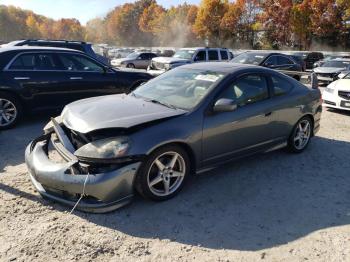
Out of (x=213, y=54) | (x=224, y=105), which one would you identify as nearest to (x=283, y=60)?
(x=213, y=54)

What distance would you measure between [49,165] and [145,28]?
3477 inches

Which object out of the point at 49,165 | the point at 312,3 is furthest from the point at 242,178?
the point at 312,3

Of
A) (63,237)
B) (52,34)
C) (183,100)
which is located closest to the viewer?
(63,237)

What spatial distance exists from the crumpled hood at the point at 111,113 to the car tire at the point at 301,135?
91.4 inches

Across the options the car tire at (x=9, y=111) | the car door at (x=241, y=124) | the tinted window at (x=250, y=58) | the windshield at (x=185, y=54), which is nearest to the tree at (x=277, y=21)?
the windshield at (x=185, y=54)

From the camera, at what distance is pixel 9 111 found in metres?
7.03

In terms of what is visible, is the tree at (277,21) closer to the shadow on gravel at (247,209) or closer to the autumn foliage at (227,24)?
the autumn foliage at (227,24)

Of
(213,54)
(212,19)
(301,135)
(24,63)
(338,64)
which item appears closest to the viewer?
(301,135)

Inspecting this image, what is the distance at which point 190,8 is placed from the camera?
76.0 meters

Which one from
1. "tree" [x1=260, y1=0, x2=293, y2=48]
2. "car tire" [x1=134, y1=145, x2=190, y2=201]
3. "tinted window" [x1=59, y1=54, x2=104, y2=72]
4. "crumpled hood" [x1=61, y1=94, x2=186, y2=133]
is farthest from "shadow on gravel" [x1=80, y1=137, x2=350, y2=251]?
"tree" [x1=260, y1=0, x2=293, y2=48]

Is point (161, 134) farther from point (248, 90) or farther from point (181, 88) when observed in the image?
point (248, 90)

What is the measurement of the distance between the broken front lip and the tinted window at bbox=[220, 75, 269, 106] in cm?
168

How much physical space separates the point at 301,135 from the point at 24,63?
528 cm

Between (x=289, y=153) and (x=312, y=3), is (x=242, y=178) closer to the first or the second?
(x=289, y=153)
